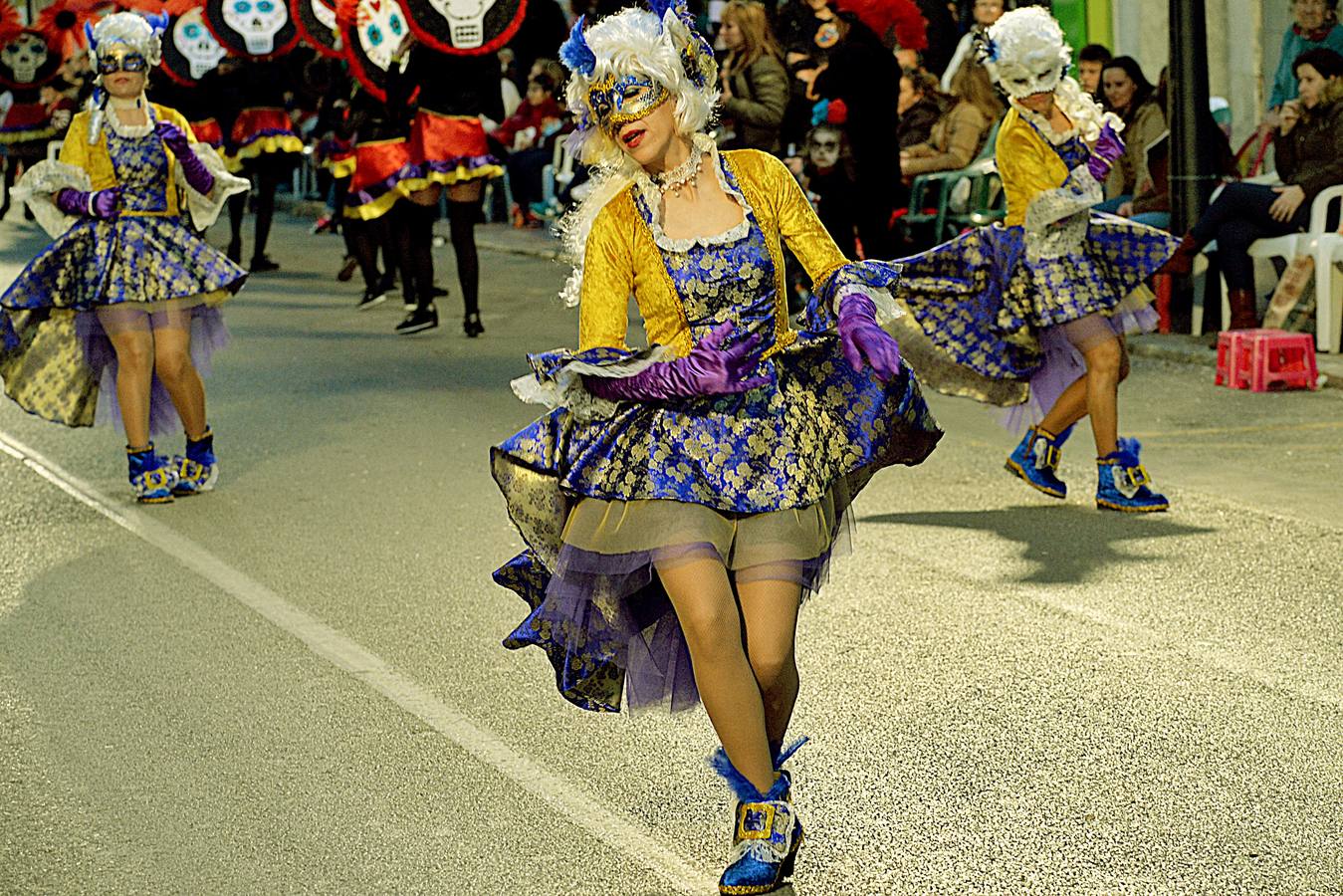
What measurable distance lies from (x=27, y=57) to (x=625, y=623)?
22.5 metres

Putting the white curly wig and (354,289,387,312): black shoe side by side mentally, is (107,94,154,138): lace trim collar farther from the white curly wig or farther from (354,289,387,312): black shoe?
(354,289,387,312): black shoe

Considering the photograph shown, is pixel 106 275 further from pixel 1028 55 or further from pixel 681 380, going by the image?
pixel 681 380

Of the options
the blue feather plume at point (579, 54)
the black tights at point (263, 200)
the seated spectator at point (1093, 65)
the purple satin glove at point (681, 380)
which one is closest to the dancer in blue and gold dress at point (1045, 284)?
the blue feather plume at point (579, 54)

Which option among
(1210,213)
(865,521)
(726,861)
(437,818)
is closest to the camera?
(726,861)

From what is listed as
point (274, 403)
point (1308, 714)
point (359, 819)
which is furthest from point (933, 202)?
point (359, 819)

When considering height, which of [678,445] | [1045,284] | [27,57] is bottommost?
[1045,284]

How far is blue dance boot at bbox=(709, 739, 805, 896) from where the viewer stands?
426cm

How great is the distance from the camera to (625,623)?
4551 millimetres

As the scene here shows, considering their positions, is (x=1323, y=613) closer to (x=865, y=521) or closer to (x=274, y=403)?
(x=865, y=521)

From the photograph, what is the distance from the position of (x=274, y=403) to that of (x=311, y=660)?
537 centimetres

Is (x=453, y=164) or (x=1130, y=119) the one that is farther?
(x=1130, y=119)

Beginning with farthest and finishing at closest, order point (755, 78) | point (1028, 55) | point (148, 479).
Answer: point (755, 78) < point (148, 479) < point (1028, 55)

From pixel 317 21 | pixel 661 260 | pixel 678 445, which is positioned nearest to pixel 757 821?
pixel 678 445

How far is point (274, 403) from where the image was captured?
11.5 meters
